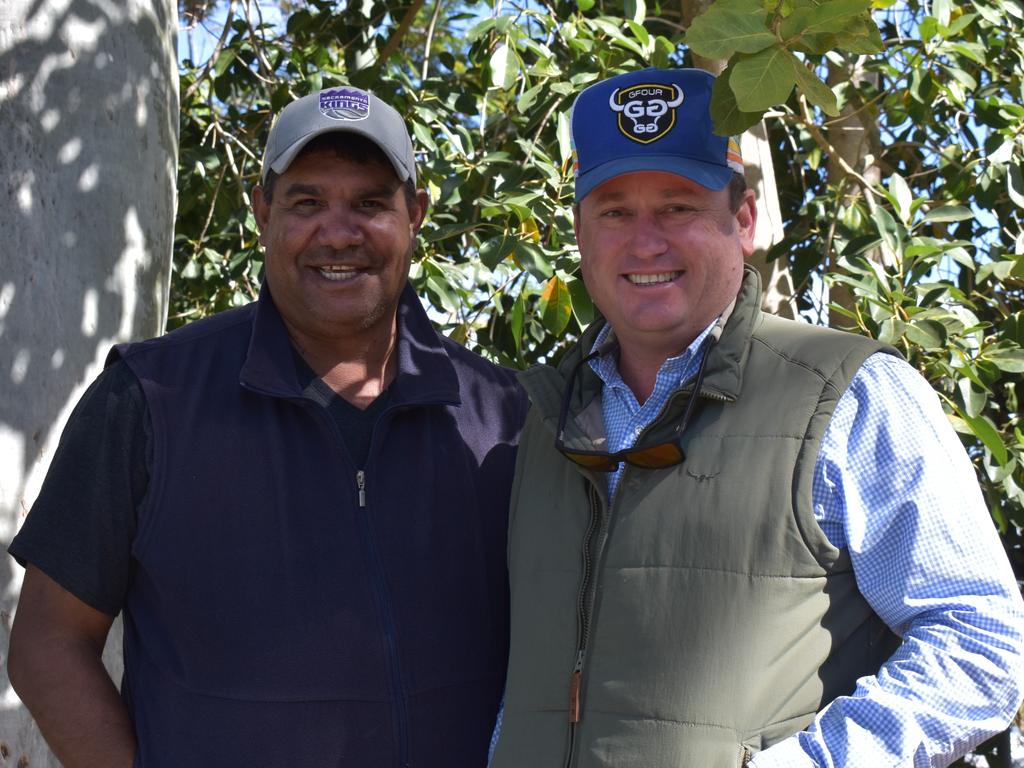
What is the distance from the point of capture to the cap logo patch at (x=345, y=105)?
8.49ft

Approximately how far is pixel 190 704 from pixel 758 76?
152 centimetres

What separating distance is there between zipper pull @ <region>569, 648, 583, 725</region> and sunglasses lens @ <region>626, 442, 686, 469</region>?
326mm

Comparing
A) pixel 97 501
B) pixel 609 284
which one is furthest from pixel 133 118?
pixel 609 284

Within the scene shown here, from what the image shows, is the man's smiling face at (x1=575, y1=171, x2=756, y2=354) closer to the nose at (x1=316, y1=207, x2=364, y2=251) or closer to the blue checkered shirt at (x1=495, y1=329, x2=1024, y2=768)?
the blue checkered shirt at (x1=495, y1=329, x2=1024, y2=768)

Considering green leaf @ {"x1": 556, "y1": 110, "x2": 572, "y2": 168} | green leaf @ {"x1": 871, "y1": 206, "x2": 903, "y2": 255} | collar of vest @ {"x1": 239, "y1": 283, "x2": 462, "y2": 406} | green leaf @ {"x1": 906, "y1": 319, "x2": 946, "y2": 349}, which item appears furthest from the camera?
green leaf @ {"x1": 556, "y1": 110, "x2": 572, "y2": 168}

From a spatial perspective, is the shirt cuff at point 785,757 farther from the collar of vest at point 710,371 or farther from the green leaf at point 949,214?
the green leaf at point 949,214

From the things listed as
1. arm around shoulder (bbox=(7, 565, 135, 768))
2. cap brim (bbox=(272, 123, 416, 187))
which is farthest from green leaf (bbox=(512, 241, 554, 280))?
arm around shoulder (bbox=(7, 565, 135, 768))

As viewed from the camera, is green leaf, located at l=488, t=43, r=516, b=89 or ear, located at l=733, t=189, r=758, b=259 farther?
green leaf, located at l=488, t=43, r=516, b=89

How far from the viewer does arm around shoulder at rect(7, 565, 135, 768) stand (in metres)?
2.35

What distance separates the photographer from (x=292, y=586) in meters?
2.34

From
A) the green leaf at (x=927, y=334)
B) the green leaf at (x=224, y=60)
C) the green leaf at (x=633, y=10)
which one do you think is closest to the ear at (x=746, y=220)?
the green leaf at (x=927, y=334)

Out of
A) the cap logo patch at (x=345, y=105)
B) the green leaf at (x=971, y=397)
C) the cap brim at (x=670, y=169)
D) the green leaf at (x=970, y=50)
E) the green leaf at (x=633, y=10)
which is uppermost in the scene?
the green leaf at (x=633, y=10)

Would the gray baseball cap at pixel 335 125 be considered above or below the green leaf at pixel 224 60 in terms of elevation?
below

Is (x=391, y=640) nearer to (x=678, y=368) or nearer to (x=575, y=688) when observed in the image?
(x=575, y=688)
